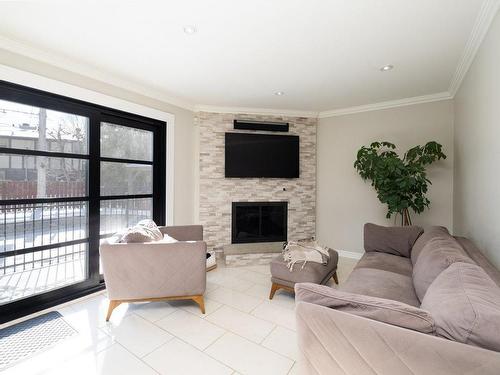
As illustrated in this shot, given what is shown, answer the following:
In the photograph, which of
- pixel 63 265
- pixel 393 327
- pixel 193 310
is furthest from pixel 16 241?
pixel 393 327

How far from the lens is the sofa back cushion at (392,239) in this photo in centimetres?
273

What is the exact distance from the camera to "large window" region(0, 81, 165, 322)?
7.47 feet

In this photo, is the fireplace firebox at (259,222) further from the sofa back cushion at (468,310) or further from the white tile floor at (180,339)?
the sofa back cushion at (468,310)

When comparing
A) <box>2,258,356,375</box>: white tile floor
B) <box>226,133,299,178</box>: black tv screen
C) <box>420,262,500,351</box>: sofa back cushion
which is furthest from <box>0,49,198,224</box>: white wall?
<box>420,262,500,351</box>: sofa back cushion

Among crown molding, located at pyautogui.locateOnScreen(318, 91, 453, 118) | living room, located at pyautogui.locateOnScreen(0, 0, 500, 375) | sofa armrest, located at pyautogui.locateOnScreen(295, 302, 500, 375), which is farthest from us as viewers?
crown molding, located at pyautogui.locateOnScreen(318, 91, 453, 118)

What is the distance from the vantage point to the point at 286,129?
4172 millimetres

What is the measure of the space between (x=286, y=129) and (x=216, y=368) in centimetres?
345

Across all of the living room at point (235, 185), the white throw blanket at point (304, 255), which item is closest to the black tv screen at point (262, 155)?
the living room at point (235, 185)

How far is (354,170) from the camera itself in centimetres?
404

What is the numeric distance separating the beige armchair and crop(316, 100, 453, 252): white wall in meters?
2.72

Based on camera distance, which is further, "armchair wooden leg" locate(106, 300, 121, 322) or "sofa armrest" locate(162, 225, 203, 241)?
"sofa armrest" locate(162, 225, 203, 241)

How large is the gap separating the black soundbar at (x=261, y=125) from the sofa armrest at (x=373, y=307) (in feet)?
10.5

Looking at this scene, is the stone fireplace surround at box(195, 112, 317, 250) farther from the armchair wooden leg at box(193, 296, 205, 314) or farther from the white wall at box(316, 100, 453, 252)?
the armchair wooden leg at box(193, 296, 205, 314)

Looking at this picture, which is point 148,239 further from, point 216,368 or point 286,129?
point 286,129
